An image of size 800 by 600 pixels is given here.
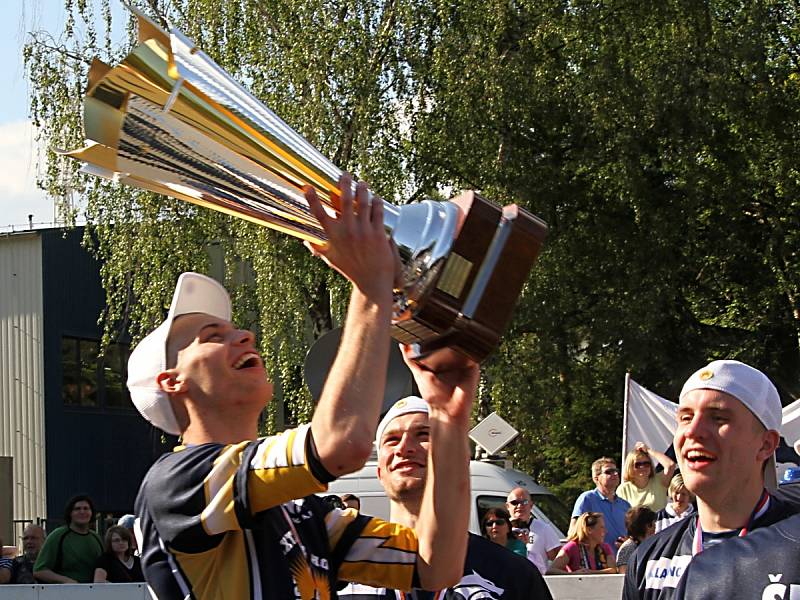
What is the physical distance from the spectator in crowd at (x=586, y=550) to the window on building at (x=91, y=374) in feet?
82.8

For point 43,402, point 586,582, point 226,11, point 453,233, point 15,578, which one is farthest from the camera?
point 43,402

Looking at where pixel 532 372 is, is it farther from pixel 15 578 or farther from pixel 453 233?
pixel 453 233

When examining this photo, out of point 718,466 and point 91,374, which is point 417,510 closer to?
point 718,466

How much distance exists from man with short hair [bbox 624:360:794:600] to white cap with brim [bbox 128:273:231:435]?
2.00m

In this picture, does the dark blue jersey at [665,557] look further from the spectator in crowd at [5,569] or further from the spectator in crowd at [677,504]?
the spectator in crowd at [5,569]

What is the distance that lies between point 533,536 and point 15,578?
14.0 ft

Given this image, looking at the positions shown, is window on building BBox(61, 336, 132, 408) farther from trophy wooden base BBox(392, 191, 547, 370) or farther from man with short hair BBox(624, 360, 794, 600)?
trophy wooden base BBox(392, 191, 547, 370)

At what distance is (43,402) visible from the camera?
1350 inches

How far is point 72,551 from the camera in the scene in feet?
37.4

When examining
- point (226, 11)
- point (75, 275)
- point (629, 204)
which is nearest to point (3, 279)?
point (75, 275)

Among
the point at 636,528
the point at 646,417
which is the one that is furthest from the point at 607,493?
the point at 646,417

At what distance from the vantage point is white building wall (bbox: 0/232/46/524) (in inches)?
1350

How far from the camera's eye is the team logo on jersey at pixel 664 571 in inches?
194

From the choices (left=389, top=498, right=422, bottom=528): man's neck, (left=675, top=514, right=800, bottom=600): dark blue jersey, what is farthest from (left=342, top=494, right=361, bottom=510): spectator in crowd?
(left=675, top=514, right=800, bottom=600): dark blue jersey
